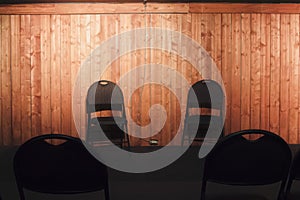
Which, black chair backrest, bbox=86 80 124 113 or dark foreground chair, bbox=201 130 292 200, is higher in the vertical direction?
black chair backrest, bbox=86 80 124 113

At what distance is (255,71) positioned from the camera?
688 centimetres

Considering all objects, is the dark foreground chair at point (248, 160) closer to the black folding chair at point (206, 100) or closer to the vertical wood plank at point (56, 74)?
the black folding chair at point (206, 100)

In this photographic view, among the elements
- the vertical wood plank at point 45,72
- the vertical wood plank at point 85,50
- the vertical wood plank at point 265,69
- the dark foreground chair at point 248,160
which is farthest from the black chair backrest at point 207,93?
the dark foreground chair at point 248,160

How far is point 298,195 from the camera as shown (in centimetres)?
284

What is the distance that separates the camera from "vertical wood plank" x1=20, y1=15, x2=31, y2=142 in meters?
6.73

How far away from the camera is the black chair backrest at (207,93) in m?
6.39

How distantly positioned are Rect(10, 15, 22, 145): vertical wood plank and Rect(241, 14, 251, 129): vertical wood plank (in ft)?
10.9

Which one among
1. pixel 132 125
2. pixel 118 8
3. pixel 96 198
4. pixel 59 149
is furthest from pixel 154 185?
pixel 118 8

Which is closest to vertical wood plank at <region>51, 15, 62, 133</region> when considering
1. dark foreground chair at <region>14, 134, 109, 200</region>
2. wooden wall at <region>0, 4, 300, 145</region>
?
wooden wall at <region>0, 4, 300, 145</region>

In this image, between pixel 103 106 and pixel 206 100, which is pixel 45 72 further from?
pixel 206 100

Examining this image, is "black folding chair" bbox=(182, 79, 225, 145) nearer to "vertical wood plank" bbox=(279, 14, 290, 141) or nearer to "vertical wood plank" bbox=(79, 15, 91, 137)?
"vertical wood plank" bbox=(279, 14, 290, 141)

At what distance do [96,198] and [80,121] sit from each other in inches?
134

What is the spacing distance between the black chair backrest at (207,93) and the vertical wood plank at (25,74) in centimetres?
244

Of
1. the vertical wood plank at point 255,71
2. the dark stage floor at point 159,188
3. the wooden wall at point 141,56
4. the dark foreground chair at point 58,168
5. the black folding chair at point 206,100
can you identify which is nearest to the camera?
the dark foreground chair at point 58,168
